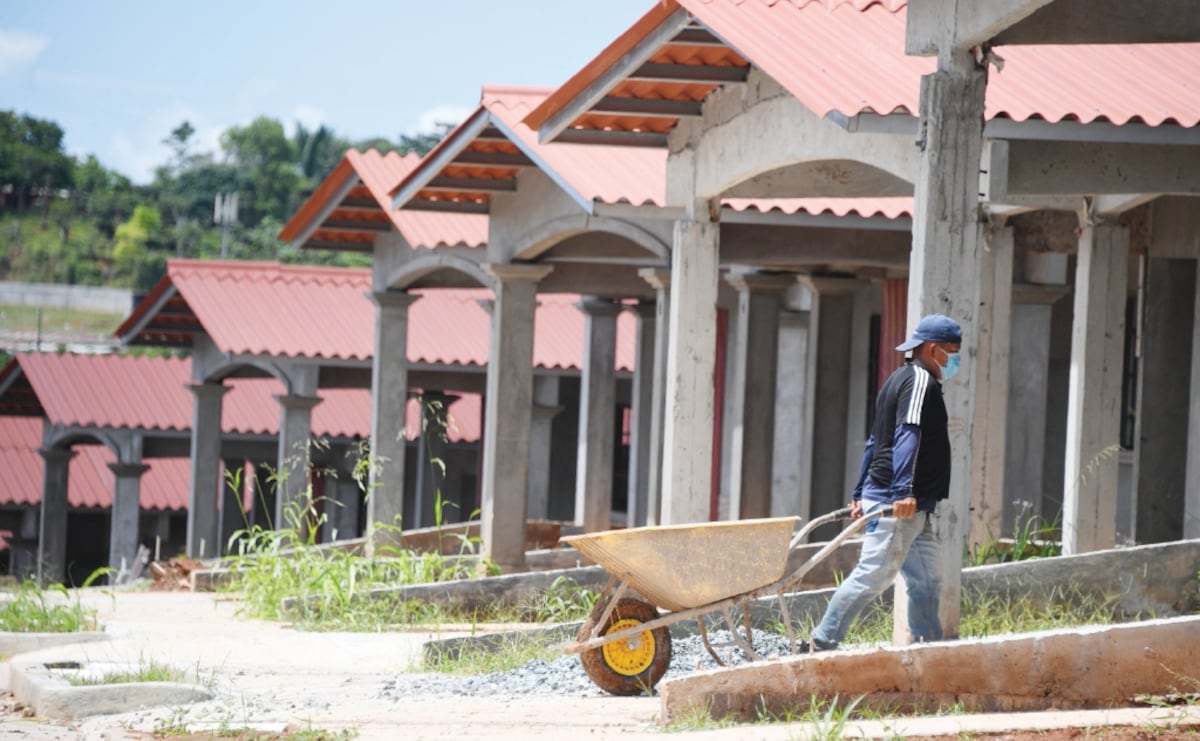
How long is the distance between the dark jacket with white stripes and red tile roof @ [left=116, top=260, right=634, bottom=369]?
14388 millimetres

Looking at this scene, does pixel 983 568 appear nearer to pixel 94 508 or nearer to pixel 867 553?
pixel 867 553

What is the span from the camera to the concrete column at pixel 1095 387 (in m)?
11.8

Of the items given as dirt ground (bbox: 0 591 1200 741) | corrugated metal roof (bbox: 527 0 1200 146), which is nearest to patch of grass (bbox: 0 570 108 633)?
dirt ground (bbox: 0 591 1200 741)

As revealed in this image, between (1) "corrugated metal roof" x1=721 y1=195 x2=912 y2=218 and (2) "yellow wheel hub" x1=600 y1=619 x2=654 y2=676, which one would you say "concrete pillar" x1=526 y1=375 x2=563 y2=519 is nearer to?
(1) "corrugated metal roof" x1=721 y1=195 x2=912 y2=218

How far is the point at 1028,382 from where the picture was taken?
1566cm

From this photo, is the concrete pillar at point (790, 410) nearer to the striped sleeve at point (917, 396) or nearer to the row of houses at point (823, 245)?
the row of houses at point (823, 245)

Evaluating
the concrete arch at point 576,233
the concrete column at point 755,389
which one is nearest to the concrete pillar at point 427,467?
the concrete column at point 755,389

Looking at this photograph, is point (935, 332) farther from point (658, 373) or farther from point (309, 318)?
point (309, 318)

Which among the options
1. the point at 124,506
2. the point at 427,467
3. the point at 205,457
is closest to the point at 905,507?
the point at 205,457

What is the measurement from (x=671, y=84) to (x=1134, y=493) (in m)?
5.38

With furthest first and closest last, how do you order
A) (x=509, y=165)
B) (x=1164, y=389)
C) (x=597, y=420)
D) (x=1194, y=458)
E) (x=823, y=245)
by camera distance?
(x=597, y=420) < (x=509, y=165) < (x=823, y=245) < (x=1164, y=389) < (x=1194, y=458)

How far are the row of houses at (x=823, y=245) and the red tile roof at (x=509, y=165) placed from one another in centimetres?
4

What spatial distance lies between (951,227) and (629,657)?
8.70 feet

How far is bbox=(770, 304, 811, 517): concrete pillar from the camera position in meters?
19.1
